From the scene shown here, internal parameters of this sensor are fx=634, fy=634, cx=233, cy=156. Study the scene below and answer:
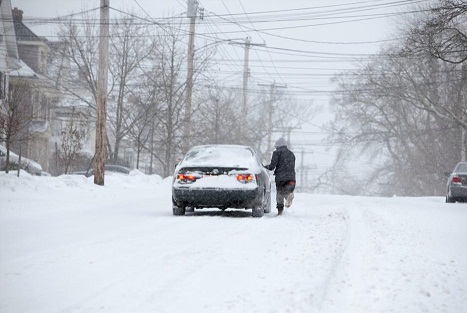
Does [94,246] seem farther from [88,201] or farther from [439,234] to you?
[88,201]

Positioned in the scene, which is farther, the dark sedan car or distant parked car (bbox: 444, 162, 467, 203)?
distant parked car (bbox: 444, 162, 467, 203)

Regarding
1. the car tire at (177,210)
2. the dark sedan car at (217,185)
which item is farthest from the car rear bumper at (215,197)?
the car tire at (177,210)

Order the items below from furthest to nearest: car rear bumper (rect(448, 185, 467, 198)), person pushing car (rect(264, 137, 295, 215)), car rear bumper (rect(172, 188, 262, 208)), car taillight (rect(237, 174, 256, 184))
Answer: car rear bumper (rect(448, 185, 467, 198)), person pushing car (rect(264, 137, 295, 215)), car taillight (rect(237, 174, 256, 184)), car rear bumper (rect(172, 188, 262, 208))

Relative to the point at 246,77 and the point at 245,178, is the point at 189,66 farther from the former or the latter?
the point at 245,178

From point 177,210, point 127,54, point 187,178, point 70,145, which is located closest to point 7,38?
point 127,54

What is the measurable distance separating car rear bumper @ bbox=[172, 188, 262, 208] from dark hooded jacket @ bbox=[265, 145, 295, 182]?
5.82 ft

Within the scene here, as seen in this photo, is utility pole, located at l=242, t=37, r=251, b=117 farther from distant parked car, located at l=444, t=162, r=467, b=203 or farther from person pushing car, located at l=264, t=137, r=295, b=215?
person pushing car, located at l=264, t=137, r=295, b=215

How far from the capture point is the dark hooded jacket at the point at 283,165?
1419 cm

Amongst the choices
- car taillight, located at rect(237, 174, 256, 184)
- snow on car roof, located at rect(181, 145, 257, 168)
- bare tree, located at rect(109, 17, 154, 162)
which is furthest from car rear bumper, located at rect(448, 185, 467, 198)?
bare tree, located at rect(109, 17, 154, 162)

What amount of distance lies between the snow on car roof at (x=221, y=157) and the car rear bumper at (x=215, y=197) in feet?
1.84

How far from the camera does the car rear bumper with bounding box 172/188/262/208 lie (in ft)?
40.3

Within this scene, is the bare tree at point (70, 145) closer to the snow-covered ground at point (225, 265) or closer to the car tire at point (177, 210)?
the snow-covered ground at point (225, 265)

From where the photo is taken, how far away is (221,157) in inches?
517

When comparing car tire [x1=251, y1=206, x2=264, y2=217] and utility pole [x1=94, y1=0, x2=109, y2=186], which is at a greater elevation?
utility pole [x1=94, y1=0, x2=109, y2=186]
